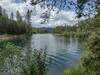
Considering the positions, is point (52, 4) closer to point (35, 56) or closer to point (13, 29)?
point (35, 56)

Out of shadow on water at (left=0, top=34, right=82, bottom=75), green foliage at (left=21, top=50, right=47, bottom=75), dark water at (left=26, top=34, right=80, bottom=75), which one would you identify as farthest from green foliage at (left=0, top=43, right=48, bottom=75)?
dark water at (left=26, top=34, right=80, bottom=75)

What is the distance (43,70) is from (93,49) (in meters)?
6.30

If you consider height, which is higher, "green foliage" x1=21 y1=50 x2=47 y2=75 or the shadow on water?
"green foliage" x1=21 y1=50 x2=47 y2=75

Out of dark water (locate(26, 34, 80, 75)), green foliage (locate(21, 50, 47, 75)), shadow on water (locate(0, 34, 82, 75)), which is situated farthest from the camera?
dark water (locate(26, 34, 80, 75))

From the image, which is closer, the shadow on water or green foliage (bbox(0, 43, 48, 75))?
green foliage (bbox(0, 43, 48, 75))

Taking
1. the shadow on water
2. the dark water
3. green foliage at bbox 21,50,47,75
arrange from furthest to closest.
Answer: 1. the dark water
2. the shadow on water
3. green foliage at bbox 21,50,47,75

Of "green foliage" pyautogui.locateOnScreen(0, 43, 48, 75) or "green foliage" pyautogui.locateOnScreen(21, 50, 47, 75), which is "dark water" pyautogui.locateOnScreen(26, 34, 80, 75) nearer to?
"green foliage" pyautogui.locateOnScreen(0, 43, 48, 75)

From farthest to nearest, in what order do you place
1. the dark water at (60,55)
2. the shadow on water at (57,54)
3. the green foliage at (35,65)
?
the dark water at (60,55) < the shadow on water at (57,54) < the green foliage at (35,65)

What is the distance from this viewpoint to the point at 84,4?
549 centimetres

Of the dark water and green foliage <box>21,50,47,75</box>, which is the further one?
the dark water

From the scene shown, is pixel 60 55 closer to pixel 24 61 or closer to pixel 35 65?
pixel 24 61

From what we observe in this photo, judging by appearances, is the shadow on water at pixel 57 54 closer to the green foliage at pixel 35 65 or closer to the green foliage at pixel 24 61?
the green foliage at pixel 24 61

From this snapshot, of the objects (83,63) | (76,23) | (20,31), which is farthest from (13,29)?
(76,23)

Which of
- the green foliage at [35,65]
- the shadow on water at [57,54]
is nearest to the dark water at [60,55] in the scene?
the shadow on water at [57,54]
